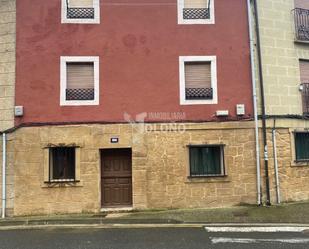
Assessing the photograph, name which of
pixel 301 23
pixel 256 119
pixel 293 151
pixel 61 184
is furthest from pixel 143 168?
pixel 301 23

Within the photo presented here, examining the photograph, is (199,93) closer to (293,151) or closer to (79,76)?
(293,151)

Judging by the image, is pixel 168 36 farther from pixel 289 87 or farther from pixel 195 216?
pixel 195 216

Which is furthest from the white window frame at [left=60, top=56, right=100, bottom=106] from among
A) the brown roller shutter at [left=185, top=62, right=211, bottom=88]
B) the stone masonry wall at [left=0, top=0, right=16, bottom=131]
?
the brown roller shutter at [left=185, top=62, right=211, bottom=88]

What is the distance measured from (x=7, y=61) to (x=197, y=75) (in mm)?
5931

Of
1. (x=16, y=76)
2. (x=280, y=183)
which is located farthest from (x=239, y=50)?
(x=16, y=76)

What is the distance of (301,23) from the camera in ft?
38.2

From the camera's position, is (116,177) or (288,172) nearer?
(116,177)

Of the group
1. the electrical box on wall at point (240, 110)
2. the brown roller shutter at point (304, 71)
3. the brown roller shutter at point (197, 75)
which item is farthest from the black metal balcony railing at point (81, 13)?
the brown roller shutter at point (304, 71)

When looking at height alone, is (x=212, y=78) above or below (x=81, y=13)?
below

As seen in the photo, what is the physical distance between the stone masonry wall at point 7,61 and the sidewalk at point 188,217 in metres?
3.10

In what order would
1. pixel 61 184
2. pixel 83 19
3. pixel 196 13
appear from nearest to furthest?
pixel 61 184, pixel 83 19, pixel 196 13

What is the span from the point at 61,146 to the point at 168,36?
15.7 feet

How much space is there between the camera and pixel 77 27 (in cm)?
1071

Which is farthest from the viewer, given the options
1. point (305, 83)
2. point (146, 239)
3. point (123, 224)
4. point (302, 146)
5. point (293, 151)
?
point (305, 83)
